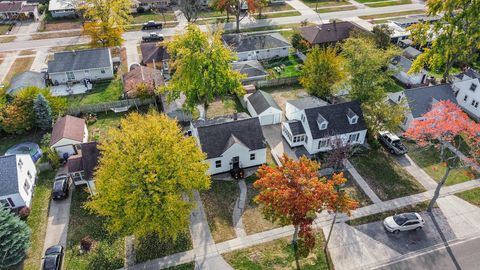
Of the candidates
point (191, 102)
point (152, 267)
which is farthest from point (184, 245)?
point (191, 102)

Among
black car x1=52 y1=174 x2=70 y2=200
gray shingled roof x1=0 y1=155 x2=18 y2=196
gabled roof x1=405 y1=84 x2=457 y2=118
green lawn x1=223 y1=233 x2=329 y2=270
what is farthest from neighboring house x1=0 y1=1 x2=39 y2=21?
gabled roof x1=405 y1=84 x2=457 y2=118

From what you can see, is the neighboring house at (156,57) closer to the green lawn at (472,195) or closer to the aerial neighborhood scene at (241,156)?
the aerial neighborhood scene at (241,156)

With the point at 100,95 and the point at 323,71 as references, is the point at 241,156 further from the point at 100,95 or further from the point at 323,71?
the point at 100,95

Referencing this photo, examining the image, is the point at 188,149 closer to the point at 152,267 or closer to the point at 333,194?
the point at 152,267

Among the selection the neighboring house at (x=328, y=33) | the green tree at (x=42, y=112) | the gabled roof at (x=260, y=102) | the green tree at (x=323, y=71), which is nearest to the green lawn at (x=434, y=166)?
the green tree at (x=323, y=71)

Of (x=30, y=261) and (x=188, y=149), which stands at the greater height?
(x=188, y=149)

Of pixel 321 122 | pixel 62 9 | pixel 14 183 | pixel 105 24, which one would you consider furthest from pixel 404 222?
pixel 62 9

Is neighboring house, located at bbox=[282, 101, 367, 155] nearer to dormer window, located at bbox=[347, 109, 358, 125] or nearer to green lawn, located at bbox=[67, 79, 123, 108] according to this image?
dormer window, located at bbox=[347, 109, 358, 125]
